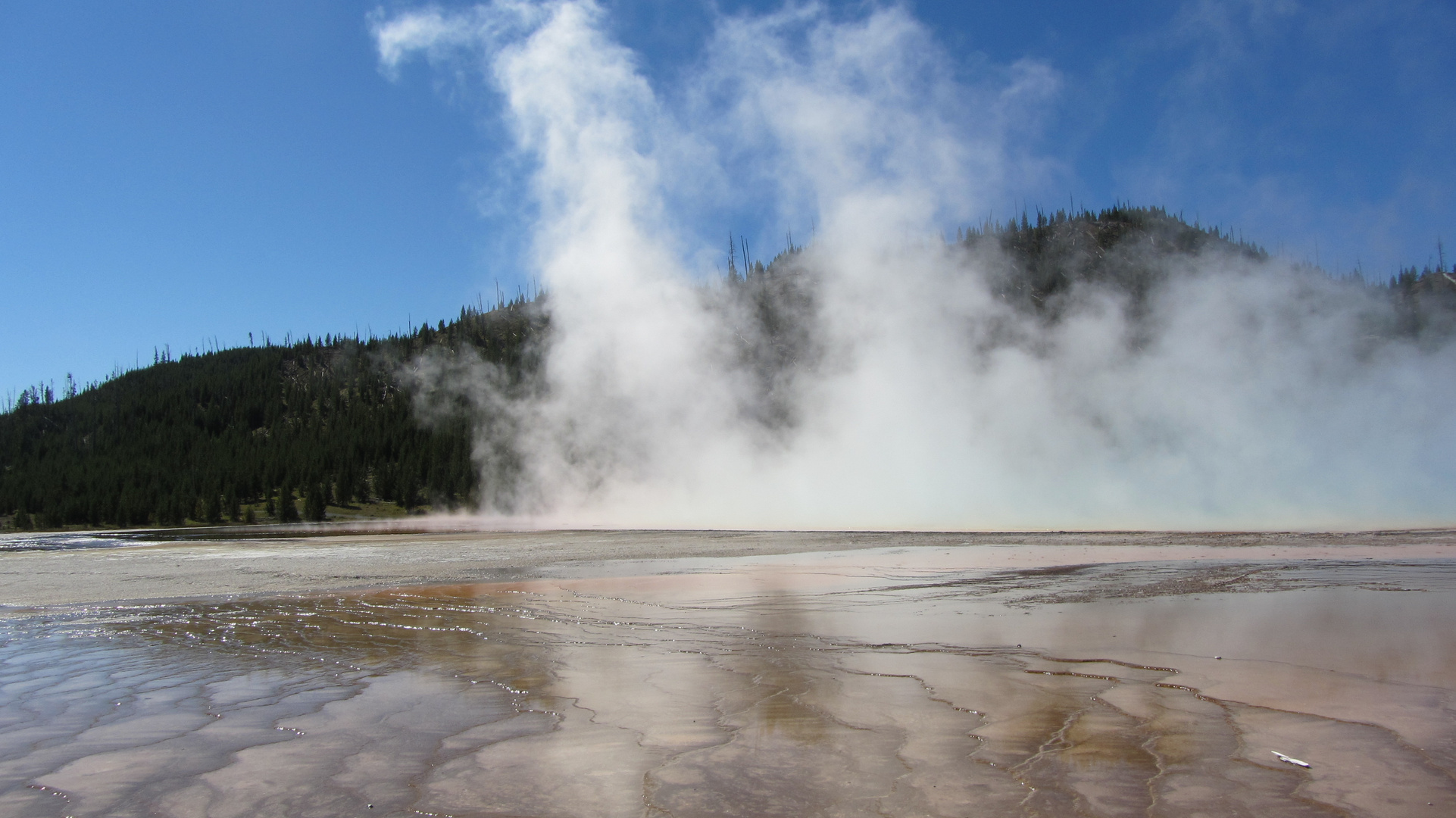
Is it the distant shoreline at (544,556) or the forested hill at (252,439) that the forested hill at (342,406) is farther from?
the distant shoreline at (544,556)

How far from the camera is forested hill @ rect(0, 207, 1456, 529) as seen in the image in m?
77.3

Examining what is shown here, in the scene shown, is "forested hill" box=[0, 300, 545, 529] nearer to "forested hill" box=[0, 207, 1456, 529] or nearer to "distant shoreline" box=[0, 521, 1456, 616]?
"forested hill" box=[0, 207, 1456, 529]

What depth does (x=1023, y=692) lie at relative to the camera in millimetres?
5344

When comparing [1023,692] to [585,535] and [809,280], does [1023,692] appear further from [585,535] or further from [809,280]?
[809,280]

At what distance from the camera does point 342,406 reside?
12488 cm

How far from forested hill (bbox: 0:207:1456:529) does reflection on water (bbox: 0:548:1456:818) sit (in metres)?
41.6

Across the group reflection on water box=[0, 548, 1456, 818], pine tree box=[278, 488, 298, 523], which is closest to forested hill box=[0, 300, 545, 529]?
pine tree box=[278, 488, 298, 523]

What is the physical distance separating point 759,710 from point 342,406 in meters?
135

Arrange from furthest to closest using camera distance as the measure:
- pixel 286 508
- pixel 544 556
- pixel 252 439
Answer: pixel 252 439 → pixel 286 508 → pixel 544 556

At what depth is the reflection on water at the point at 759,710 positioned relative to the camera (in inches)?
143

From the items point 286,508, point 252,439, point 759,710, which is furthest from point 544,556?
point 252,439

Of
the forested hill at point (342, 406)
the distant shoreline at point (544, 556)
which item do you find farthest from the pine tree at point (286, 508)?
the distant shoreline at point (544, 556)

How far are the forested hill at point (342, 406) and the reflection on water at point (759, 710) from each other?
136 feet

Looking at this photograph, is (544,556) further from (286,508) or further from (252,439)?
(252,439)
